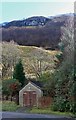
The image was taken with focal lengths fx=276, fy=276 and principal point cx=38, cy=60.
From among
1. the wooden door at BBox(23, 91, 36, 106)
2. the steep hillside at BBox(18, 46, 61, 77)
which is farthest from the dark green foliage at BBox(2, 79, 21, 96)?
the steep hillside at BBox(18, 46, 61, 77)

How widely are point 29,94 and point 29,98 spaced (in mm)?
103

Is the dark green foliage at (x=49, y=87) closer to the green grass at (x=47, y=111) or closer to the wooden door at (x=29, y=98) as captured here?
the wooden door at (x=29, y=98)

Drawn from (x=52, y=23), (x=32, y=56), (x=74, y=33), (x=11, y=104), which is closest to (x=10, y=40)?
(x=32, y=56)

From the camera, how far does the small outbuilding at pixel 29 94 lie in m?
6.85

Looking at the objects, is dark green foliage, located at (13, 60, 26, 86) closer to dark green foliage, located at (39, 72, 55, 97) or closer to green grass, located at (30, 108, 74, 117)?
dark green foliage, located at (39, 72, 55, 97)

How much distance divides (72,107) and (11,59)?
383 cm

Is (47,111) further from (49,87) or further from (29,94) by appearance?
(29,94)

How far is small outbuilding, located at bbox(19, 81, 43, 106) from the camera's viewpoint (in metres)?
6.85

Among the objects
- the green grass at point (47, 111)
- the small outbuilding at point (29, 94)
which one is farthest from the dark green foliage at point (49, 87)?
the green grass at point (47, 111)

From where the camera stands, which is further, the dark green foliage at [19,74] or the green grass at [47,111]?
the dark green foliage at [19,74]

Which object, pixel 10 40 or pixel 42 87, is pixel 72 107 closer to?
pixel 42 87

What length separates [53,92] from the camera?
21.5 feet

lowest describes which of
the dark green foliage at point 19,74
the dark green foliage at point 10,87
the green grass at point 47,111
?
the green grass at point 47,111

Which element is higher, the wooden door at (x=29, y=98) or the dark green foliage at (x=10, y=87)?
the dark green foliage at (x=10, y=87)
